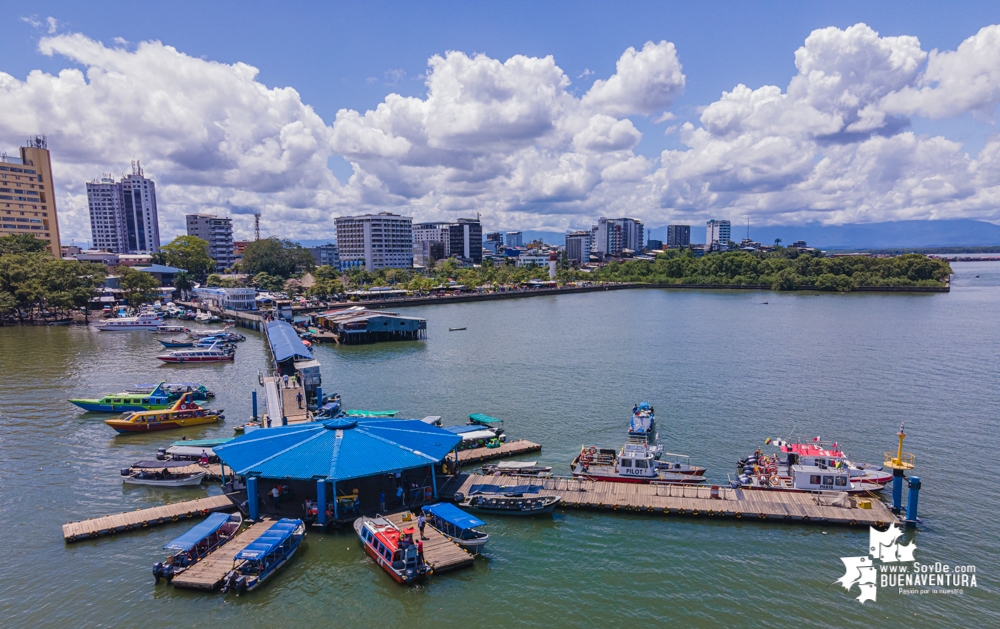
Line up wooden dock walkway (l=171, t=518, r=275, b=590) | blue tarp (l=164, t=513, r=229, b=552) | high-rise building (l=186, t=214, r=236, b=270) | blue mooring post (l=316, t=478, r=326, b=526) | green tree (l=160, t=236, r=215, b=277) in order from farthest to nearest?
1. high-rise building (l=186, t=214, r=236, b=270)
2. green tree (l=160, t=236, r=215, b=277)
3. blue mooring post (l=316, t=478, r=326, b=526)
4. blue tarp (l=164, t=513, r=229, b=552)
5. wooden dock walkway (l=171, t=518, r=275, b=590)

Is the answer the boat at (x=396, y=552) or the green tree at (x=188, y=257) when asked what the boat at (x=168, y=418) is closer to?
the boat at (x=396, y=552)

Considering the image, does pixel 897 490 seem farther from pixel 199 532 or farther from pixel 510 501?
pixel 199 532

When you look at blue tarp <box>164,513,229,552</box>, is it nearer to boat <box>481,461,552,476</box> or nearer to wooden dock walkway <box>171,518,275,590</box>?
wooden dock walkway <box>171,518,275,590</box>

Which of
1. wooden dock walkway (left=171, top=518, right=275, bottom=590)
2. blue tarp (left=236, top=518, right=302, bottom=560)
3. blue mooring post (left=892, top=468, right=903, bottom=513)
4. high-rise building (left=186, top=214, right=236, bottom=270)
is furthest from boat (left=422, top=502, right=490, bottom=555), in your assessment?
high-rise building (left=186, top=214, right=236, bottom=270)

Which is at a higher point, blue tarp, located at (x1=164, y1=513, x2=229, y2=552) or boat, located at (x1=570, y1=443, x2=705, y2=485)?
blue tarp, located at (x1=164, y1=513, x2=229, y2=552)

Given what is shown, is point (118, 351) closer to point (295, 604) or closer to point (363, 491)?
point (363, 491)

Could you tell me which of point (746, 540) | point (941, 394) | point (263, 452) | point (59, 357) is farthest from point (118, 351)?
point (941, 394)

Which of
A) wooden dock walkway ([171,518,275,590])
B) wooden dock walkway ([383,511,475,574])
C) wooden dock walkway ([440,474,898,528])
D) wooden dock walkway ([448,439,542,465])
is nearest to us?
wooden dock walkway ([171,518,275,590])
